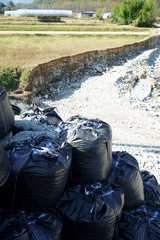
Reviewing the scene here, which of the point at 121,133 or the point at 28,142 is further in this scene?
the point at 121,133

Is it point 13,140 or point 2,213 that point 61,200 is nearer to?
point 2,213

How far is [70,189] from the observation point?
90.4 inches

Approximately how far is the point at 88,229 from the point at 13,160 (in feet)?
2.84

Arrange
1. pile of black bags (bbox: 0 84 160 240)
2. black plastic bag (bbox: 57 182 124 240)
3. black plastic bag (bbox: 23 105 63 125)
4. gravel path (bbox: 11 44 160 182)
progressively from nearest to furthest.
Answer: pile of black bags (bbox: 0 84 160 240) < black plastic bag (bbox: 57 182 124 240) < black plastic bag (bbox: 23 105 63 125) < gravel path (bbox: 11 44 160 182)

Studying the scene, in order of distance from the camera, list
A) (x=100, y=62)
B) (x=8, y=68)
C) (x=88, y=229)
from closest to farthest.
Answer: (x=88, y=229)
(x=8, y=68)
(x=100, y=62)

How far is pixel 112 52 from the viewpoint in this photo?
13.6 meters

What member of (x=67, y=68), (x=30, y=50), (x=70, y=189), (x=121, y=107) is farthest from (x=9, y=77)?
(x=70, y=189)

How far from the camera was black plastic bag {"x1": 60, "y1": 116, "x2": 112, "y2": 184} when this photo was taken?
7.64ft

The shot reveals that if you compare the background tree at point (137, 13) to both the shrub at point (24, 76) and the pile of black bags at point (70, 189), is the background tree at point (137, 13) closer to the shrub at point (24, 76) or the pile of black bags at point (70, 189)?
the shrub at point (24, 76)

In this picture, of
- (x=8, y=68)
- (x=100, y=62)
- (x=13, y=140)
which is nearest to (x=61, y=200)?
(x=13, y=140)

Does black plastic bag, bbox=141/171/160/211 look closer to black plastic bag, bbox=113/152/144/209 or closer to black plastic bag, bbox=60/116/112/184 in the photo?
black plastic bag, bbox=113/152/144/209

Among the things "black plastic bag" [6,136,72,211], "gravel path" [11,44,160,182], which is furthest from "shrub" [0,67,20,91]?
"black plastic bag" [6,136,72,211]

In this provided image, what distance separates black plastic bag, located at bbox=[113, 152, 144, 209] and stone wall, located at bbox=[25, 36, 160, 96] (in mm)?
5565

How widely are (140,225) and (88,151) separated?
933mm
